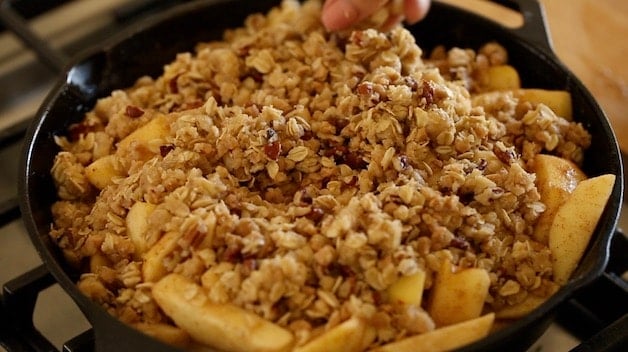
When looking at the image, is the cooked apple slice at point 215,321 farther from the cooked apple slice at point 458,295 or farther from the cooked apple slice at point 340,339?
the cooked apple slice at point 458,295

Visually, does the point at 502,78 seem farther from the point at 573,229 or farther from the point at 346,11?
the point at 573,229

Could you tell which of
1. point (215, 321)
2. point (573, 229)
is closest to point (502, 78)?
point (573, 229)

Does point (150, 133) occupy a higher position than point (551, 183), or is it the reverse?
point (150, 133)

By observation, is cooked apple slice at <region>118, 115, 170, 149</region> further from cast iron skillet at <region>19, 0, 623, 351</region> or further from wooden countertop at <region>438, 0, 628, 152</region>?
wooden countertop at <region>438, 0, 628, 152</region>

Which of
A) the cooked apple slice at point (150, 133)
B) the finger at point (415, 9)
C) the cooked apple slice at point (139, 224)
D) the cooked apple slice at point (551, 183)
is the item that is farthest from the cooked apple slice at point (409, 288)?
the finger at point (415, 9)

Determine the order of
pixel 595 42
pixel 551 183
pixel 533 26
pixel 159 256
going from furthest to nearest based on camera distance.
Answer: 1. pixel 595 42
2. pixel 533 26
3. pixel 551 183
4. pixel 159 256

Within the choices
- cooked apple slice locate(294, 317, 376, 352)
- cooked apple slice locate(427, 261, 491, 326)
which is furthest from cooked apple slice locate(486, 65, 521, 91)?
cooked apple slice locate(294, 317, 376, 352)

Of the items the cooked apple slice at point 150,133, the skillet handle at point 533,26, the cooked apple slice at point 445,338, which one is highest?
the cooked apple slice at point 150,133
